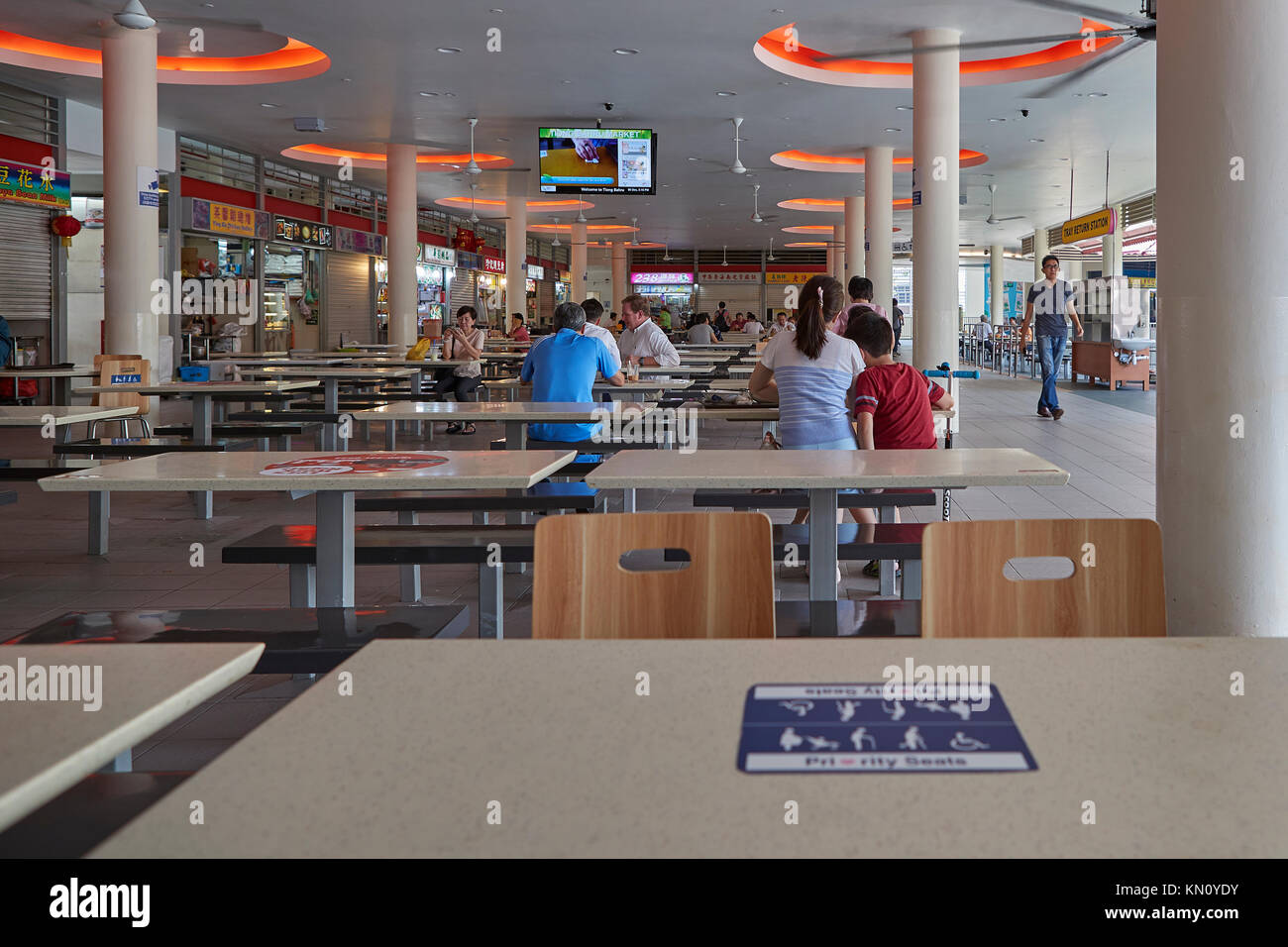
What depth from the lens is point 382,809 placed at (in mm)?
1108

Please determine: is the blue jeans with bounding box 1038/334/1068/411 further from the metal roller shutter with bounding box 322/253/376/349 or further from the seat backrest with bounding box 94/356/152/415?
the metal roller shutter with bounding box 322/253/376/349

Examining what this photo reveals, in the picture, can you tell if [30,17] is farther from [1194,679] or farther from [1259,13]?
[1194,679]

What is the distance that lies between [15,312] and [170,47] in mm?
3387

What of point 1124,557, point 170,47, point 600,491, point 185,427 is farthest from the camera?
point 170,47

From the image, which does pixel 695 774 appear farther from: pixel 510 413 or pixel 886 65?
pixel 886 65

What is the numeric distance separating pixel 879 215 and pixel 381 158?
23.4 ft

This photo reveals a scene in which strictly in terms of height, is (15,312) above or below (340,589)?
above

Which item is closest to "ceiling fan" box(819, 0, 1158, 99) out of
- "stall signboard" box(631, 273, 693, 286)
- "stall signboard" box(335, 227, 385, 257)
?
"stall signboard" box(335, 227, 385, 257)

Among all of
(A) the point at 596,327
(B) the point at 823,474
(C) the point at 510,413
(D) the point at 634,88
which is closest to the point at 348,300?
(D) the point at 634,88

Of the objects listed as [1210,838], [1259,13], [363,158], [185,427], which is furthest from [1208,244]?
[363,158]

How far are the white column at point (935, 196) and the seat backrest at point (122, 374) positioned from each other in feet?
20.4

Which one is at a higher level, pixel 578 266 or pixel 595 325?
pixel 578 266

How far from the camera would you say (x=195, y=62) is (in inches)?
474

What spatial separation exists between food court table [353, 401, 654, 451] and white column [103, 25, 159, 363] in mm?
4915
